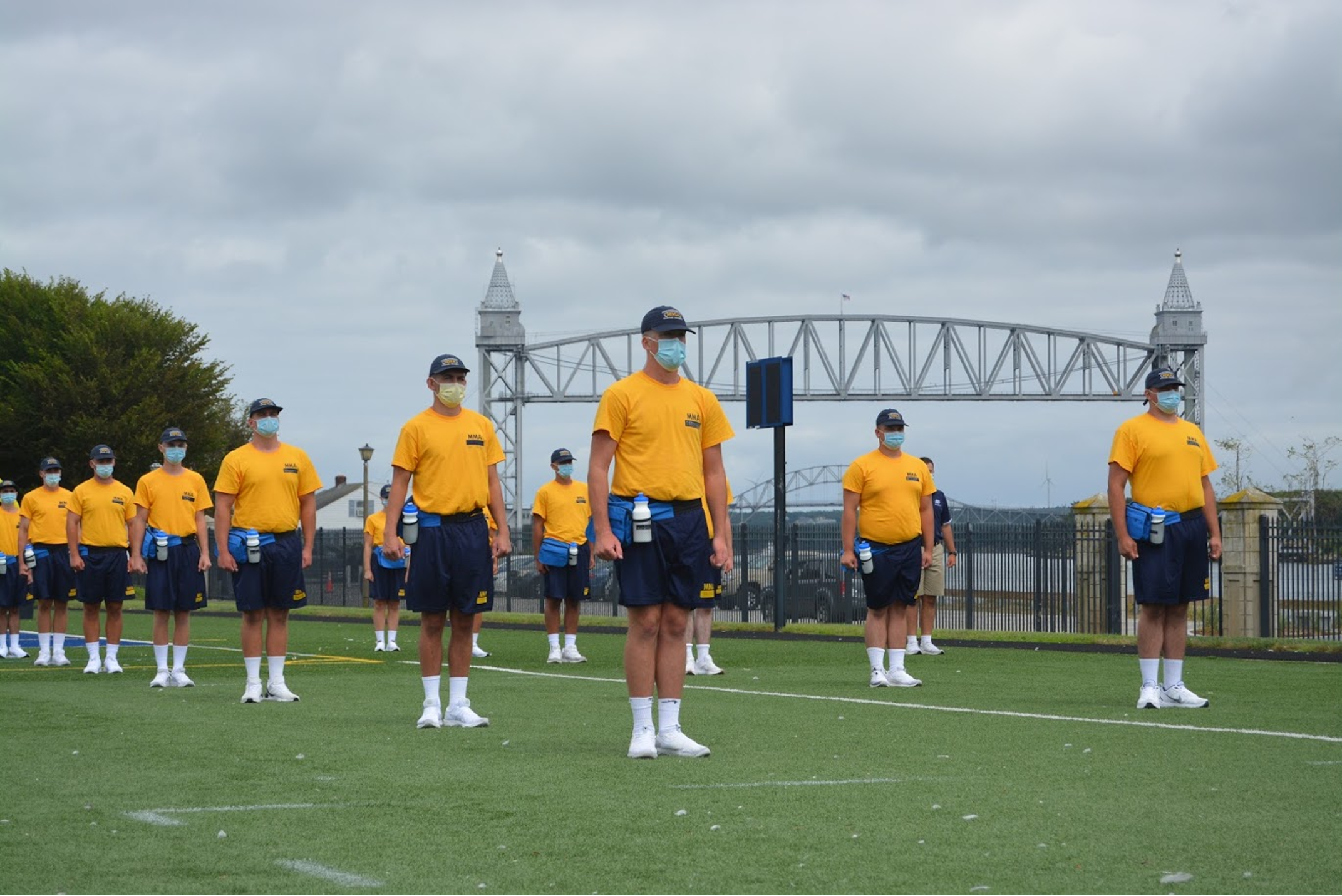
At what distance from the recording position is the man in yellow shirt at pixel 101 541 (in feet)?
50.8

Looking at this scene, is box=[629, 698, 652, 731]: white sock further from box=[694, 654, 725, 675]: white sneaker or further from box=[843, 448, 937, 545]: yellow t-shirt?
box=[694, 654, 725, 675]: white sneaker

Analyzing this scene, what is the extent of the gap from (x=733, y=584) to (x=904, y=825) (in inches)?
1007

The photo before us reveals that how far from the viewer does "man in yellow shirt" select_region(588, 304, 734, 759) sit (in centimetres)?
820

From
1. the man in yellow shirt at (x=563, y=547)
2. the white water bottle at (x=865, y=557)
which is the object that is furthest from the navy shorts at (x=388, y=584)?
the white water bottle at (x=865, y=557)

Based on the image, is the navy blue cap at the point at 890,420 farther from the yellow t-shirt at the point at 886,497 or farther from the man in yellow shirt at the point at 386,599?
the man in yellow shirt at the point at 386,599

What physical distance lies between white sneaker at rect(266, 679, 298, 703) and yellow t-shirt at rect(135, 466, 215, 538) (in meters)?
2.41

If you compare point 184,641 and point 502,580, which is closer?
point 184,641

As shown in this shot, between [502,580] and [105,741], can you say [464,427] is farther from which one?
[502,580]

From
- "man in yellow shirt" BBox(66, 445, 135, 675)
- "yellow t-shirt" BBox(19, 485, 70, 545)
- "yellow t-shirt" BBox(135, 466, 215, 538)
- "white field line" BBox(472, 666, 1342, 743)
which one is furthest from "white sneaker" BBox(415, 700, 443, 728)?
"yellow t-shirt" BBox(19, 485, 70, 545)

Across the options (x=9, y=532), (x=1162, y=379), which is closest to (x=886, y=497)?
(x=1162, y=379)

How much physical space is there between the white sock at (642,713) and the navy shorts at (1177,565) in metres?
3.74

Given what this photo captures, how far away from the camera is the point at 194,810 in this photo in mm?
6543

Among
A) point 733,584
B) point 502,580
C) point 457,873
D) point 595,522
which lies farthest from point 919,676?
point 502,580

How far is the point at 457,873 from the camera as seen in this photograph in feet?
17.2
